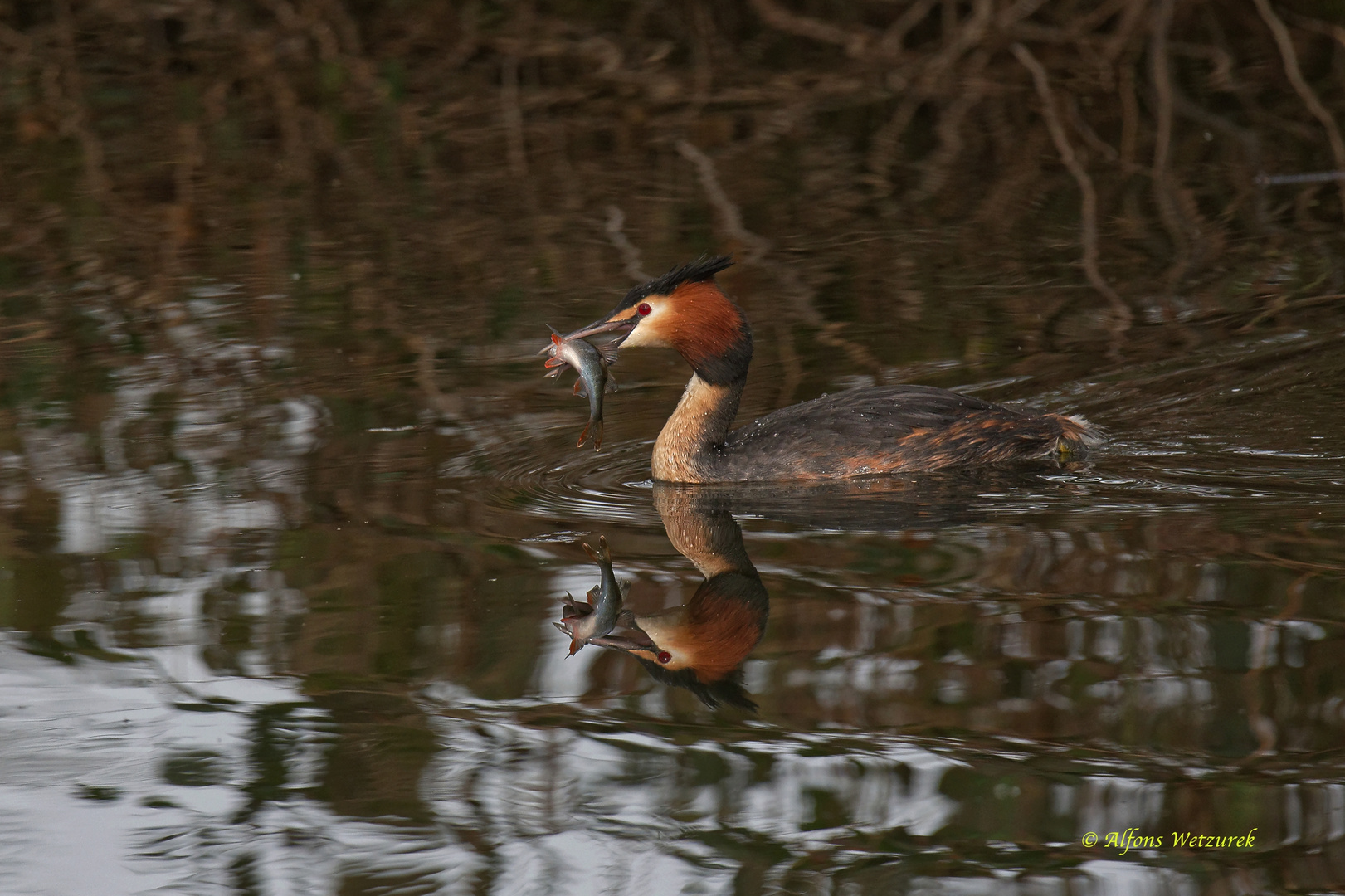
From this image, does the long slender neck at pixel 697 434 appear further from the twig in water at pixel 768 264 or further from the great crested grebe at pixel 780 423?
the twig in water at pixel 768 264

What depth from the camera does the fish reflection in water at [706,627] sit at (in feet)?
15.3

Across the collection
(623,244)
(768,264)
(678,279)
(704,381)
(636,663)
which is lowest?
(636,663)

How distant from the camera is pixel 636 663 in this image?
4.84m

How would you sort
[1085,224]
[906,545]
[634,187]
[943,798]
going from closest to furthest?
[943,798] → [906,545] → [1085,224] → [634,187]

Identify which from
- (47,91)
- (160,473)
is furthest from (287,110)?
(160,473)

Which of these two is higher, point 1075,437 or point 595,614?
point 1075,437

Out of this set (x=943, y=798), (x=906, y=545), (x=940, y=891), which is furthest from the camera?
(x=906, y=545)

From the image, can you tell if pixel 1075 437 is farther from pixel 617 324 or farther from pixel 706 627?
pixel 706 627

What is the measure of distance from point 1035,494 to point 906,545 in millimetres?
831

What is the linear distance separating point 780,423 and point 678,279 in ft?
2.22

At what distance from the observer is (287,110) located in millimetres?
13484

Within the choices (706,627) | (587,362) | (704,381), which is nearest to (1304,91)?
(704,381)

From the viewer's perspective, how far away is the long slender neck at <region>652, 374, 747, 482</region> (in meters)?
6.50

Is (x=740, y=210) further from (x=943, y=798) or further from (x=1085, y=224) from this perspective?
(x=943, y=798)
